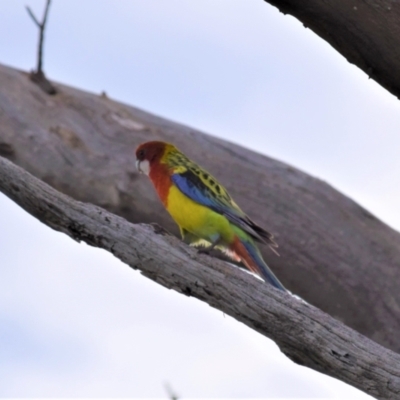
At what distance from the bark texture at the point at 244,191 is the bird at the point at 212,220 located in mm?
1108

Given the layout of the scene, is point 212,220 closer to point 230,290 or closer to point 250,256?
point 250,256

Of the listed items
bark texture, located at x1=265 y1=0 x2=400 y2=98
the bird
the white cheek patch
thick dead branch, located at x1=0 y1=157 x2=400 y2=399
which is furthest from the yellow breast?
bark texture, located at x1=265 y1=0 x2=400 y2=98

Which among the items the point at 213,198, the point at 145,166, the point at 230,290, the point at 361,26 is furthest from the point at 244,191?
the point at 230,290

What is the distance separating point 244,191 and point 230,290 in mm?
2506

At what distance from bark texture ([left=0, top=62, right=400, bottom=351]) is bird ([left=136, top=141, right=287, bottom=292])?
1.11 m

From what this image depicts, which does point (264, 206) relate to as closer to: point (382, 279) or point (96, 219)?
point (382, 279)

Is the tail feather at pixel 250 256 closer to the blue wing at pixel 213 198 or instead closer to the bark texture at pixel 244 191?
the blue wing at pixel 213 198

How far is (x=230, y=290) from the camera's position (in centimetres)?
295

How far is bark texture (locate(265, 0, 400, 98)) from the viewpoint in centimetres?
321

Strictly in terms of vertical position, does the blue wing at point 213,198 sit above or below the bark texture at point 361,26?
below

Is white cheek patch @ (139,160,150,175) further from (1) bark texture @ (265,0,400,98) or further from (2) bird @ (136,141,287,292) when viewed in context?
(1) bark texture @ (265,0,400,98)

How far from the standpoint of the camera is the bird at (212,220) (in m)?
3.94

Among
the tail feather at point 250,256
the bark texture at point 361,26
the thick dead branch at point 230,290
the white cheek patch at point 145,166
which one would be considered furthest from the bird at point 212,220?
the bark texture at point 361,26

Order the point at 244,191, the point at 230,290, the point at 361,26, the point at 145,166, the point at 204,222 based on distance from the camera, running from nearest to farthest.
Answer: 1. the point at 230,290
2. the point at 361,26
3. the point at 204,222
4. the point at 145,166
5. the point at 244,191
